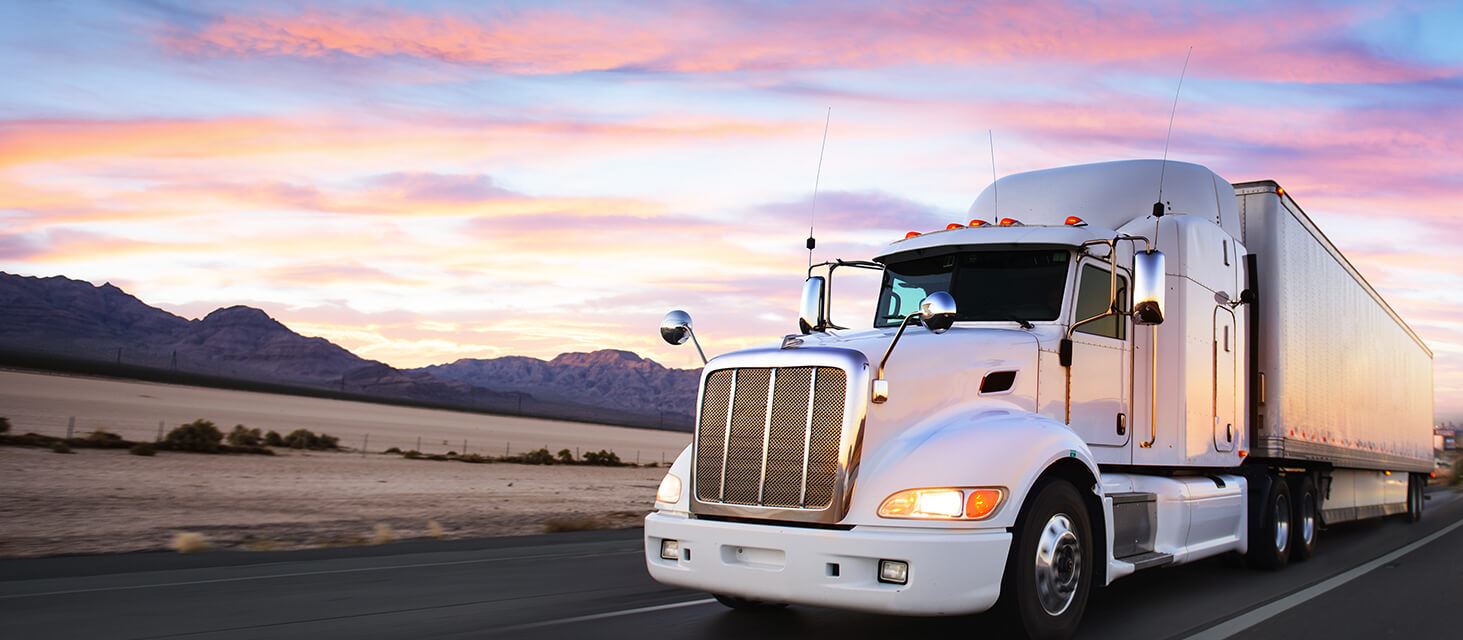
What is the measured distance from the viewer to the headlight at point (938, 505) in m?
6.44

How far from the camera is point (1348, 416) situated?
1502 centimetres

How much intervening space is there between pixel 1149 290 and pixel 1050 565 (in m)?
2.19

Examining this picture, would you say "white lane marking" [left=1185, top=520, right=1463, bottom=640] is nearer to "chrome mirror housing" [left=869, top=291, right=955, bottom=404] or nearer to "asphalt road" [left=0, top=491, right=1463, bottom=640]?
"asphalt road" [left=0, top=491, right=1463, bottom=640]

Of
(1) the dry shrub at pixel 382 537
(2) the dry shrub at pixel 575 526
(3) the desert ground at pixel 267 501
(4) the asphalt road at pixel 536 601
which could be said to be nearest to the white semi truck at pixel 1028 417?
(4) the asphalt road at pixel 536 601

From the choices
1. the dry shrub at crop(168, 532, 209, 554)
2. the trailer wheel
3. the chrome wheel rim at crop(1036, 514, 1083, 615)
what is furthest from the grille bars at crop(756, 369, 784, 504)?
the trailer wheel

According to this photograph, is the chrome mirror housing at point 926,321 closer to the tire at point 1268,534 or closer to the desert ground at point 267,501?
the tire at point 1268,534

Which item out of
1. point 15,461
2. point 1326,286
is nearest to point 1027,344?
point 1326,286

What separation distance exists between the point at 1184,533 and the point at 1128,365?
1.54 m

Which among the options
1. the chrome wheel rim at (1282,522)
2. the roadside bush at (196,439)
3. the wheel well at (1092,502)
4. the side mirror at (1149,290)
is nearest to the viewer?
the wheel well at (1092,502)

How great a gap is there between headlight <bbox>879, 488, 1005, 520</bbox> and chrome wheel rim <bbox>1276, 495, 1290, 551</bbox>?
697cm

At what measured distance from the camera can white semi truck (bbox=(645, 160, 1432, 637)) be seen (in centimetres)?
652

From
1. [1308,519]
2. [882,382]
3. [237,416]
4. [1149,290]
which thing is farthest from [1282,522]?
[237,416]

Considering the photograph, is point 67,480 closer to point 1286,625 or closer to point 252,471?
point 252,471

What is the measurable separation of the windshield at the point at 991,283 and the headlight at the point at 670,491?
7.98ft
